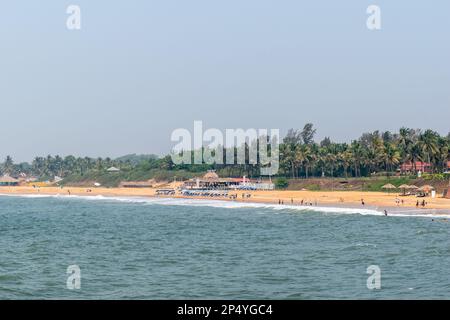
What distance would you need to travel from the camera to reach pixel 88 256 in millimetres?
56875

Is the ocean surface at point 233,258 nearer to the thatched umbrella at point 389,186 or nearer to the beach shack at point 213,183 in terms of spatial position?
the thatched umbrella at point 389,186

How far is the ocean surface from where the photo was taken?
40.1 meters

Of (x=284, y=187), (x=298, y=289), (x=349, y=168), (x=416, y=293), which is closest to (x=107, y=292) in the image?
(x=298, y=289)

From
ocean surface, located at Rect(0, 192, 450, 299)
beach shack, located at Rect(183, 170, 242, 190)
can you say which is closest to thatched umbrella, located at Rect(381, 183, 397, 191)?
ocean surface, located at Rect(0, 192, 450, 299)

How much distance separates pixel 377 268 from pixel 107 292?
61.1ft

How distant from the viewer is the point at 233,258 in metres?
53.2

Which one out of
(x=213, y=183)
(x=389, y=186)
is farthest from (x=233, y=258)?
(x=213, y=183)

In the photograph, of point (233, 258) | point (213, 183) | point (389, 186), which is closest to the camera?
point (233, 258)

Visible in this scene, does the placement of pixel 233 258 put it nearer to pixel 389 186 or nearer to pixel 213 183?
pixel 389 186

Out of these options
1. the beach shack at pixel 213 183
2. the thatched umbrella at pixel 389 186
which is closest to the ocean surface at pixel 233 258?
the thatched umbrella at pixel 389 186

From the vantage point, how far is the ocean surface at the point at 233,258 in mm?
40094

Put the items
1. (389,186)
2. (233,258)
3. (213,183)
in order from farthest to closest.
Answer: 1. (213,183)
2. (389,186)
3. (233,258)

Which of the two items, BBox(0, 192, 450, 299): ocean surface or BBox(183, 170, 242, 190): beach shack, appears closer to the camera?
BBox(0, 192, 450, 299): ocean surface

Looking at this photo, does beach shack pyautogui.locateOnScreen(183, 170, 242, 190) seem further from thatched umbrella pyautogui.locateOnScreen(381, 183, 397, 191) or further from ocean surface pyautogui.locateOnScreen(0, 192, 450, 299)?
ocean surface pyautogui.locateOnScreen(0, 192, 450, 299)
